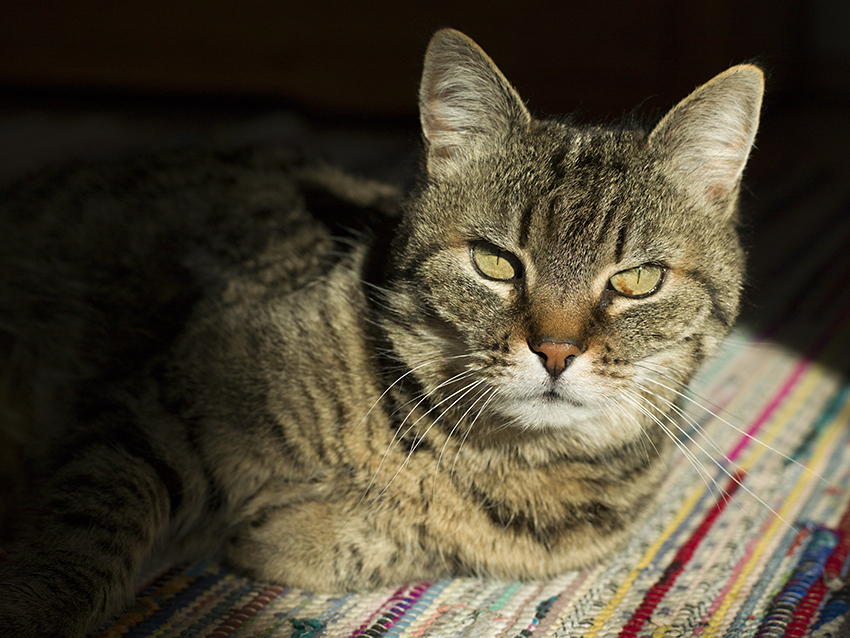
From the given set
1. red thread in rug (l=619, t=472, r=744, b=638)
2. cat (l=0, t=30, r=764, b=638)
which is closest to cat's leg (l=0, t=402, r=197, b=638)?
cat (l=0, t=30, r=764, b=638)

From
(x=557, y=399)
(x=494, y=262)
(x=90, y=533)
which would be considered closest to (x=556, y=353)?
(x=557, y=399)

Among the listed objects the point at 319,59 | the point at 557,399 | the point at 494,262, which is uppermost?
the point at 319,59

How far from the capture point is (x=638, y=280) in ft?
3.62

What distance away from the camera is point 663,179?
45.3 inches

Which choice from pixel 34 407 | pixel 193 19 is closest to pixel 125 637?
pixel 34 407

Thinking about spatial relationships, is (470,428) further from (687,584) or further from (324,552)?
(687,584)

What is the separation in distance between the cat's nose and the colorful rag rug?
240 mm

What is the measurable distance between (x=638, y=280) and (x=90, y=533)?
3.00 feet

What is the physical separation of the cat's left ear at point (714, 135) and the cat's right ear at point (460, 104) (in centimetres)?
24

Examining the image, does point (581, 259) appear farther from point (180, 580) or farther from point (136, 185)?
point (136, 185)

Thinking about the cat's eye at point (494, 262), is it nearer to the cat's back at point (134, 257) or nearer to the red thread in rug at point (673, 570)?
the cat's back at point (134, 257)

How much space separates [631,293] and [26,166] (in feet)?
6.92

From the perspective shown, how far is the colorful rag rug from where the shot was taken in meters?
1.07

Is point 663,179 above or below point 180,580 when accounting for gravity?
above
